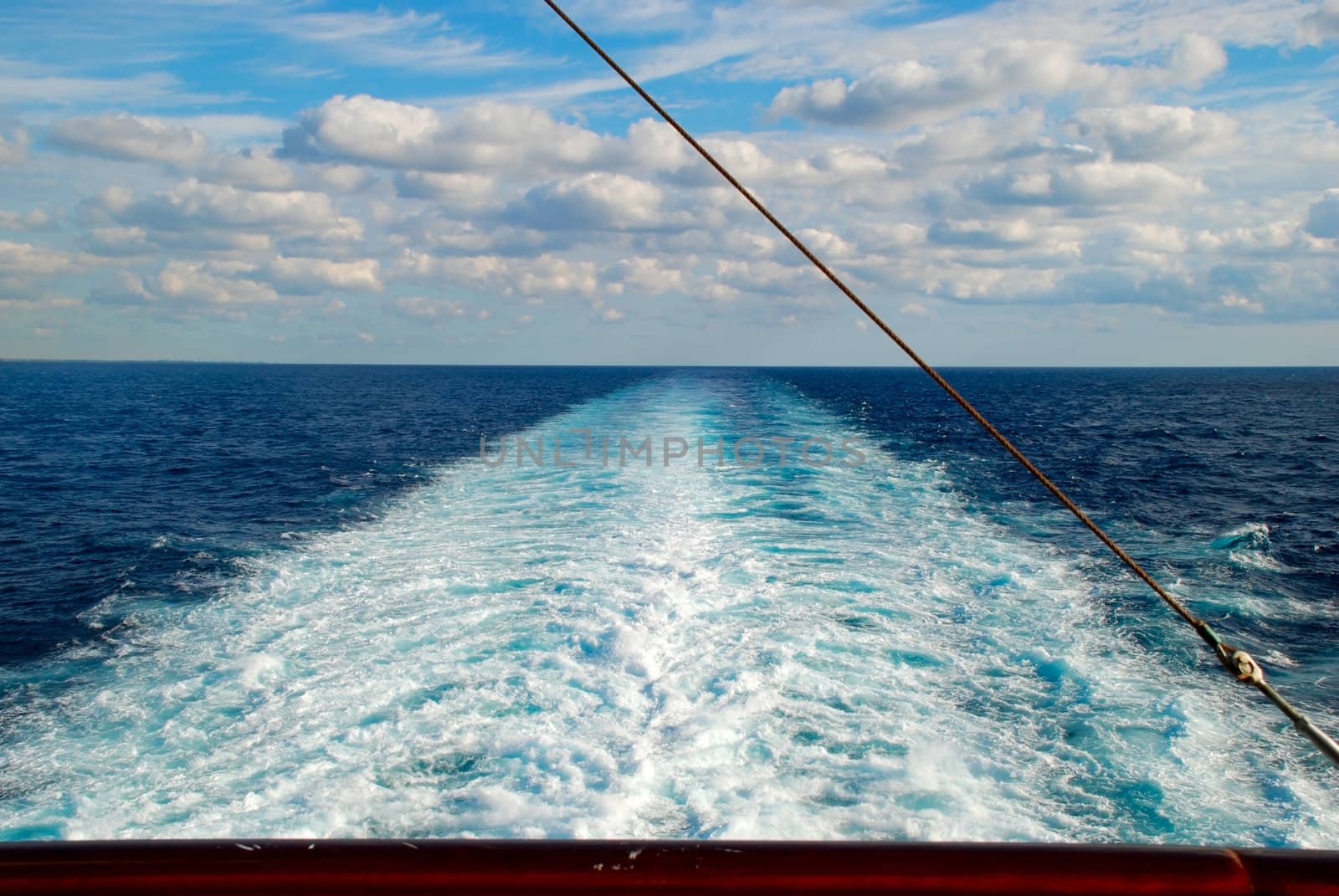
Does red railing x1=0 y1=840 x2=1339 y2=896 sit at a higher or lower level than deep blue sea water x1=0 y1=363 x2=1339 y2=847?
higher

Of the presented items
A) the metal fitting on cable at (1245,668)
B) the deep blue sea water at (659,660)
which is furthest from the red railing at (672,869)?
the deep blue sea water at (659,660)

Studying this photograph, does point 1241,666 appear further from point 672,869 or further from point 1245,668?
point 672,869

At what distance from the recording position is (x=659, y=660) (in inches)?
339

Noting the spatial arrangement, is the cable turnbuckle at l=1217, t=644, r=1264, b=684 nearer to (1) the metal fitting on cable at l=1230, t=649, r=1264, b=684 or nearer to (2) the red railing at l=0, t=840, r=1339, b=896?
(1) the metal fitting on cable at l=1230, t=649, r=1264, b=684

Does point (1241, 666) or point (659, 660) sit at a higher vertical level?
point (1241, 666)

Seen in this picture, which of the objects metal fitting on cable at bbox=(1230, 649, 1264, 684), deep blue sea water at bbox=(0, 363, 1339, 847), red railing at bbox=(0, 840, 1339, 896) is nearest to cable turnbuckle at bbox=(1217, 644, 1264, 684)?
metal fitting on cable at bbox=(1230, 649, 1264, 684)

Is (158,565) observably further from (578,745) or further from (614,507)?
(578,745)

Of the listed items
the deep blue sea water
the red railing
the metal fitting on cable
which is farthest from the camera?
the deep blue sea water

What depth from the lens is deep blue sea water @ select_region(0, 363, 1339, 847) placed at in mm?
5977

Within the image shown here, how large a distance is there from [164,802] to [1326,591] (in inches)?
585

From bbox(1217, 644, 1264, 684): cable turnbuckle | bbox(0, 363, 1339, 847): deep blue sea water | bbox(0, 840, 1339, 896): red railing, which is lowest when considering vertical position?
bbox(0, 363, 1339, 847): deep blue sea water

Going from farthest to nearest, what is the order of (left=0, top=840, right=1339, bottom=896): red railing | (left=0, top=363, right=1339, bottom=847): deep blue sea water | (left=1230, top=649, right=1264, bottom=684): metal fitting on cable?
(left=0, top=363, right=1339, bottom=847): deep blue sea water
(left=1230, top=649, right=1264, bottom=684): metal fitting on cable
(left=0, top=840, right=1339, bottom=896): red railing

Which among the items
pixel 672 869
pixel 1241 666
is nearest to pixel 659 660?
pixel 1241 666

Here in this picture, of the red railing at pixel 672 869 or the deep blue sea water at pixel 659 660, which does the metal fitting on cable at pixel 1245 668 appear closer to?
the red railing at pixel 672 869
